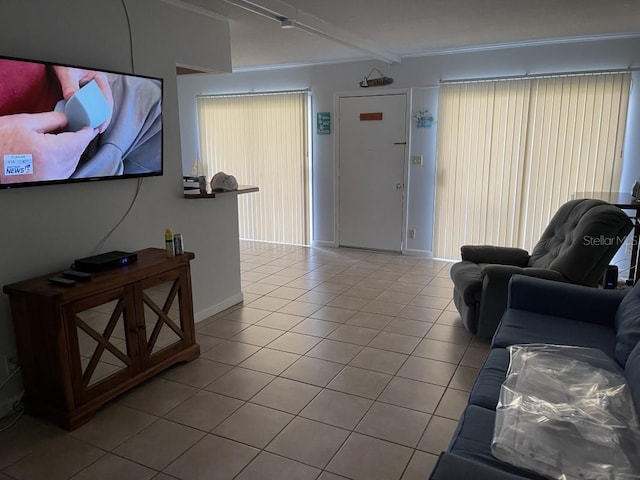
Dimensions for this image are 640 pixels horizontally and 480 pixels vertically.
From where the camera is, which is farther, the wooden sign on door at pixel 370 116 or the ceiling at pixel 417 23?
the wooden sign on door at pixel 370 116

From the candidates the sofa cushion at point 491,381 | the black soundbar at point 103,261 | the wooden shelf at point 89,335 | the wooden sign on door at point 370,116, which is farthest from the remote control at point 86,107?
the wooden sign on door at point 370,116

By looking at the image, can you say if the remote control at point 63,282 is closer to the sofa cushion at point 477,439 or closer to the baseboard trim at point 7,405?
the baseboard trim at point 7,405

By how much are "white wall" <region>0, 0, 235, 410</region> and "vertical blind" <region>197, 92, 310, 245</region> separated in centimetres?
240

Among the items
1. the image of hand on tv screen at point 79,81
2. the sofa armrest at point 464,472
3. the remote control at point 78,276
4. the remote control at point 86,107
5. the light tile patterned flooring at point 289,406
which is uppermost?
the image of hand on tv screen at point 79,81

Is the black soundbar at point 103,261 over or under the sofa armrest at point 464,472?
over

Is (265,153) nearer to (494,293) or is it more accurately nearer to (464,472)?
(494,293)

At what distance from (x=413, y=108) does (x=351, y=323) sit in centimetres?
297

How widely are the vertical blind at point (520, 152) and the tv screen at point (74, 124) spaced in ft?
11.3

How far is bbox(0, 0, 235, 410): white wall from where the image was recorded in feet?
8.12

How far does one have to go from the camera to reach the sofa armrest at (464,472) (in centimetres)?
119

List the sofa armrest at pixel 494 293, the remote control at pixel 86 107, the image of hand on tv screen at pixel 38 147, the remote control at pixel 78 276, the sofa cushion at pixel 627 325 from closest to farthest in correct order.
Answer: the sofa cushion at pixel 627 325 → the image of hand on tv screen at pixel 38 147 → the remote control at pixel 78 276 → the remote control at pixel 86 107 → the sofa armrest at pixel 494 293

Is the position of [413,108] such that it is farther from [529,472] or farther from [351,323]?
[529,472]

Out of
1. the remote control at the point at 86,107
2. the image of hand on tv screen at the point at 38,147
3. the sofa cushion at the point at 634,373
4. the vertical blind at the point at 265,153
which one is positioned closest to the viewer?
the sofa cushion at the point at 634,373

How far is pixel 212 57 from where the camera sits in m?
3.74
